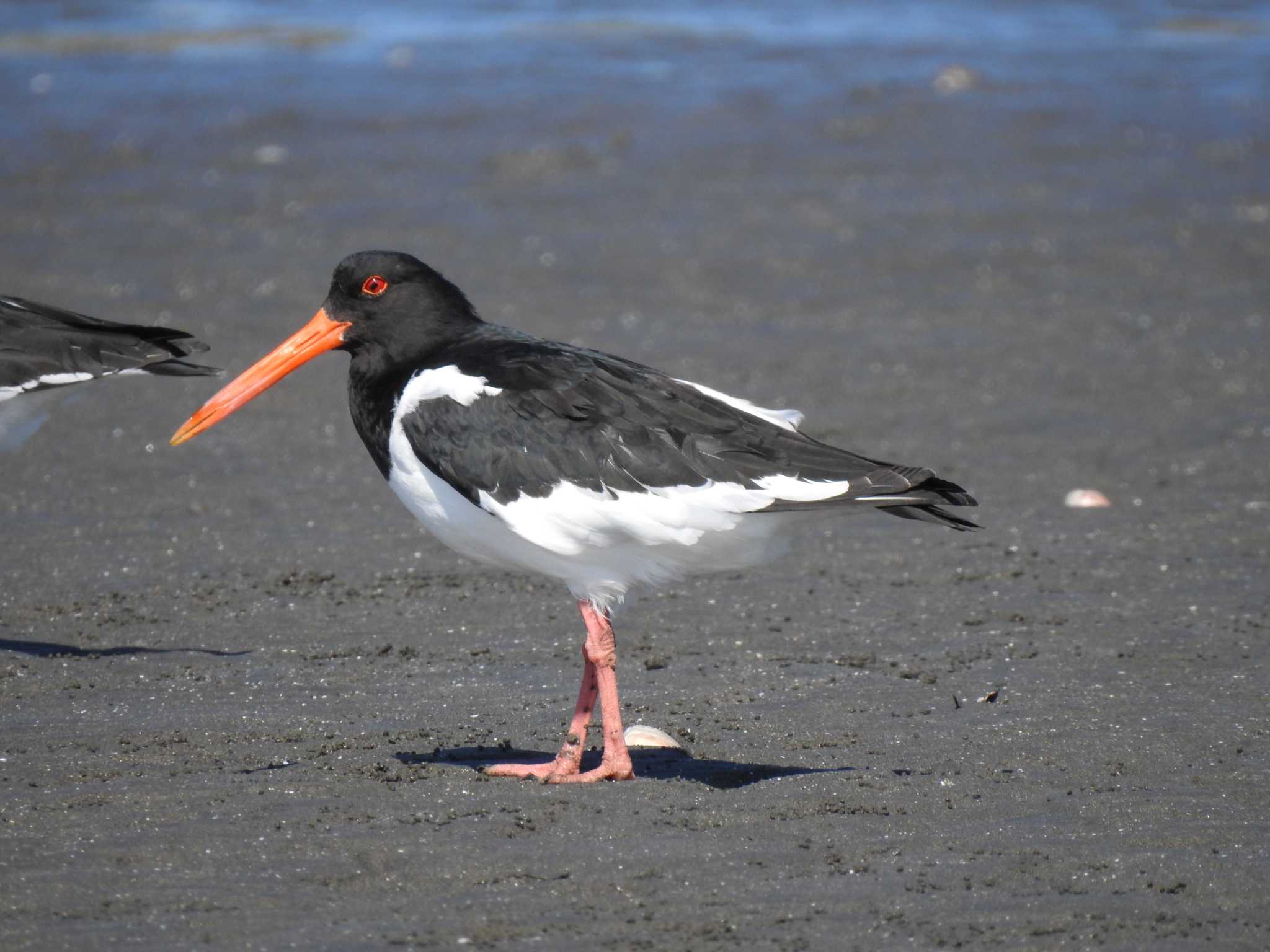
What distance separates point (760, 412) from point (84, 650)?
8.80ft

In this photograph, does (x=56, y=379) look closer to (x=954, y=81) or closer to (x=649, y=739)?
(x=649, y=739)

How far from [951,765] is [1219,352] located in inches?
234

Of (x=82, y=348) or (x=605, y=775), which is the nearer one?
(x=605, y=775)

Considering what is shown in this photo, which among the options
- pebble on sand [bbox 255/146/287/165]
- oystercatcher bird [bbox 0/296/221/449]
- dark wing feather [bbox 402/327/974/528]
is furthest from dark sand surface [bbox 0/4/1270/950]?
dark wing feather [bbox 402/327/974/528]

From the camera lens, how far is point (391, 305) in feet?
18.3

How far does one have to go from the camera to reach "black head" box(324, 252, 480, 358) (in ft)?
18.3

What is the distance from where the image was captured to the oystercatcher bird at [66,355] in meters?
6.59

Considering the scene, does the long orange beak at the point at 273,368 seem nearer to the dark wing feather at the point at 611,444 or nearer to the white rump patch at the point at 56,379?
the dark wing feather at the point at 611,444

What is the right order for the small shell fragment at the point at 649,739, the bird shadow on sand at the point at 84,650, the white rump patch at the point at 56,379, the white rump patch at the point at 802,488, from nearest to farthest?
the white rump patch at the point at 802,488 → the small shell fragment at the point at 649,739 → the bird shadow on sand at the point at 84,650 → the white rump patch at the point at 56,379

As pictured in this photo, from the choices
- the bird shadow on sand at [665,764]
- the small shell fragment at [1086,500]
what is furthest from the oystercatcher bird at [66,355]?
the small shell fragment at [1086,500]

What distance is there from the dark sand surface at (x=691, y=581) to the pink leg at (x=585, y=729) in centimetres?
13

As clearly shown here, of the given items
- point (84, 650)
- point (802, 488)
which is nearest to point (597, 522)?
point (802, 488)

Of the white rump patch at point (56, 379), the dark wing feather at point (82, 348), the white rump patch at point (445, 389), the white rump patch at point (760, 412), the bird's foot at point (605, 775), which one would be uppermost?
the white rump patch at point (445, 389)

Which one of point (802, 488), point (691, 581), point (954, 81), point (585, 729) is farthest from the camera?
point (954, 81)
